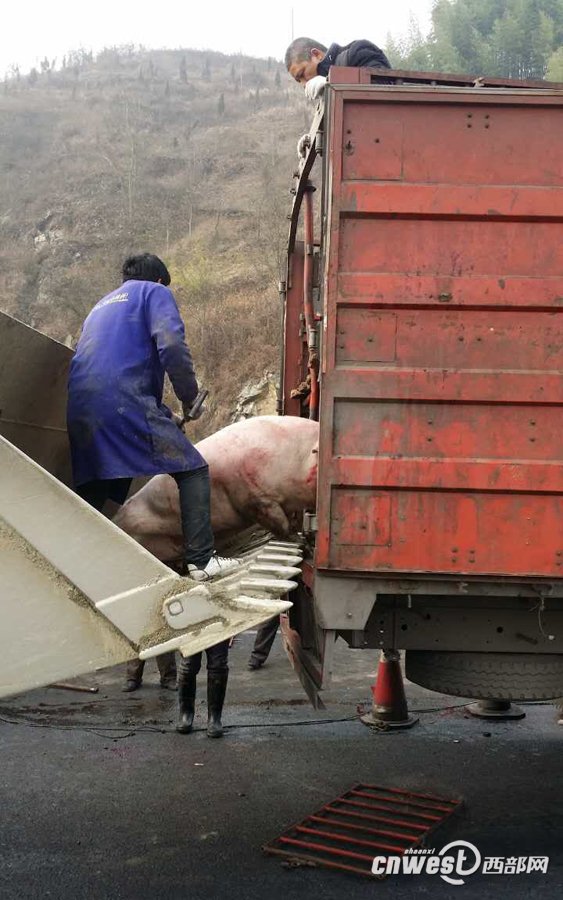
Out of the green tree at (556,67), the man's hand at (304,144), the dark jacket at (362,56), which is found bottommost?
the man's hand at (304,144)

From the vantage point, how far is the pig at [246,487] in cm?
431

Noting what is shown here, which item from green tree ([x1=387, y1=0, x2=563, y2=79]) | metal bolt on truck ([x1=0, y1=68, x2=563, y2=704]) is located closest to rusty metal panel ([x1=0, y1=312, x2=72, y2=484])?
metal bolt on truck ([x1=0, y1=68, x2=563, y2=704])

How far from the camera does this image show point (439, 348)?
11.4 ft

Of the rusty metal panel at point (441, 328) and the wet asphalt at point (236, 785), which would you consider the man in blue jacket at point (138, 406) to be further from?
the wet asphalt at point (236, 785)

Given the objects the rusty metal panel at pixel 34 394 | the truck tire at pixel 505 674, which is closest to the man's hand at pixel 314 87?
the rusty metal panel at pixel 34 394

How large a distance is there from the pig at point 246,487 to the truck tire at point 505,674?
1.04 m

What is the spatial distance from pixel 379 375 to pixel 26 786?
3.19m

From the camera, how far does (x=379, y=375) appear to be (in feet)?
11.3

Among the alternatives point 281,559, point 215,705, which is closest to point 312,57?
point 281,559

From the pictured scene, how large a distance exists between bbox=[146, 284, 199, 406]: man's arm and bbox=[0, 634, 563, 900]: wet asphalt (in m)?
2.07

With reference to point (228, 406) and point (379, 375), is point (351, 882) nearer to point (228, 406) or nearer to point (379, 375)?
point (379, 375)

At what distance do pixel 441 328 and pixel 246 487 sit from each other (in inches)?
54.8

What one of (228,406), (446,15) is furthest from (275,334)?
(446,15)

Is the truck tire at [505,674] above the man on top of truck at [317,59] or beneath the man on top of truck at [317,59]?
beneath
